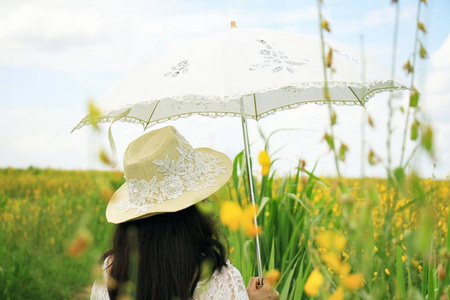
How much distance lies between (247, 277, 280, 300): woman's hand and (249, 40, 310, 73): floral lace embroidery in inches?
35.9

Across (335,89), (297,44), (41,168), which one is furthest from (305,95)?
(41,168)

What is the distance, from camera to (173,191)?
6.45 feet

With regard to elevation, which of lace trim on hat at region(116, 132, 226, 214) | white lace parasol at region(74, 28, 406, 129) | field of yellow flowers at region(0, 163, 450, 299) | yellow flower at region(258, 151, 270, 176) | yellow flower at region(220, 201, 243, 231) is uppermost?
white lace parasol at region(74, 28, 406, 129)

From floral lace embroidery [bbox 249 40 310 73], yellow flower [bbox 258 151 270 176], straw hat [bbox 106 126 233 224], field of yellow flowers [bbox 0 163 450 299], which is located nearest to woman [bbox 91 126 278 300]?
straw hat [bbox 106 126 233 224]

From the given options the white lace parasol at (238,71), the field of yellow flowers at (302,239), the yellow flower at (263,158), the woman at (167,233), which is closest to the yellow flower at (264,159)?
the yellow flower at (263,158)

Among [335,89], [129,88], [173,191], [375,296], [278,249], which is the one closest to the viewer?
[375,296]

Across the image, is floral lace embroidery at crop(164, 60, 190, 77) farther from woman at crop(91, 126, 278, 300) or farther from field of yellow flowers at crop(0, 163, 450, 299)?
field of yellow flowers at crop(0, 163, 450, 299)

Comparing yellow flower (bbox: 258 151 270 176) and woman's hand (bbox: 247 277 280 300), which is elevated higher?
yellow flower (bbox: 258 151 270 176)

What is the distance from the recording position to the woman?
1821mm

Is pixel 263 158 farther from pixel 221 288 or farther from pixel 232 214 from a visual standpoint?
pixel 221 288

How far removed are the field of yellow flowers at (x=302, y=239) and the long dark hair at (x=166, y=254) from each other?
0.64 ft

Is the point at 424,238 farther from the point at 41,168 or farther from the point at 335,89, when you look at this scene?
the point at 41,168

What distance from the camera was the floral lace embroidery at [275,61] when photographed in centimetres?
193

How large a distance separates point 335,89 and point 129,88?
1326mm
